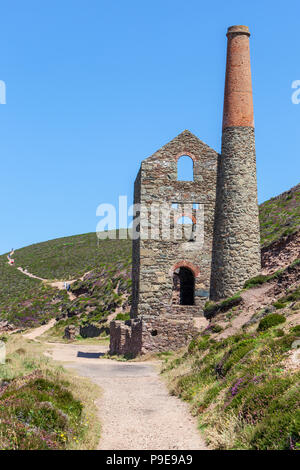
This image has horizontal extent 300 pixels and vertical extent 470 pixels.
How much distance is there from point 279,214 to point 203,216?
49.9 feet

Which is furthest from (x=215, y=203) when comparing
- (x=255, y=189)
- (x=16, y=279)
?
(x=16, y=279)

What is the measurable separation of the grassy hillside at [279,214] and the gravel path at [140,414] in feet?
54.6

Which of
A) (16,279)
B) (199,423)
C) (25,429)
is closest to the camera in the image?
(25,429)

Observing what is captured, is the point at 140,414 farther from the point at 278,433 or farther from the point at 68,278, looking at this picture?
the point at 68,278

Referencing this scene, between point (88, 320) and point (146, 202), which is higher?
point (146, 202)

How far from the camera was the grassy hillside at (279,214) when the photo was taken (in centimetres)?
3435

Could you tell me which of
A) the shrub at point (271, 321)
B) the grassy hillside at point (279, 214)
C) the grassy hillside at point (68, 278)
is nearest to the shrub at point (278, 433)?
the shrub at point (271, 321)

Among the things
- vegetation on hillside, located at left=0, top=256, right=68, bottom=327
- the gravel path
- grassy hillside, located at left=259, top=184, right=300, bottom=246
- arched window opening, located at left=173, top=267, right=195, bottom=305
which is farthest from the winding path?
vegetation on hillside, located at left=0, top=256, right=68, bottom=327

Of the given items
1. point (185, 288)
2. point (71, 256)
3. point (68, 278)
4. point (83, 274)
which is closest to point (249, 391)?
point (185, 288)

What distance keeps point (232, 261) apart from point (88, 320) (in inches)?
898
